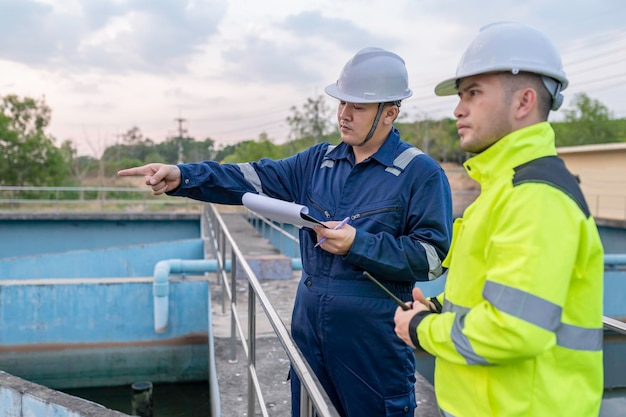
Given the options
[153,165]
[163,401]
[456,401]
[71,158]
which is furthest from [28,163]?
[456,401]

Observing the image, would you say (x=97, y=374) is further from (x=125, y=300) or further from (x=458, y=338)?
(x=458, y=338)

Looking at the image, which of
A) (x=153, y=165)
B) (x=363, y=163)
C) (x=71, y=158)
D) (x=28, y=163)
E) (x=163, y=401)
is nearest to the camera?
(x=363, y=163)

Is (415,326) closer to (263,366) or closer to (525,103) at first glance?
(525,103)

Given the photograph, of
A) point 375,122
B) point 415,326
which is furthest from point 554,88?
point 375,122

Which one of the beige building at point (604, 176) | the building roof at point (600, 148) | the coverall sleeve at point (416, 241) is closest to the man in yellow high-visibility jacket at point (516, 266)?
the coverall sleeve at point (416, 241)

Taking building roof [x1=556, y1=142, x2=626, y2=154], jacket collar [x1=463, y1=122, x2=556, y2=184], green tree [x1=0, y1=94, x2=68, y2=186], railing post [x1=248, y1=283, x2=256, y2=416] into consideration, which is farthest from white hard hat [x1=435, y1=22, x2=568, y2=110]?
green tree [x1=0, y1=94, x2=68, y2=186]

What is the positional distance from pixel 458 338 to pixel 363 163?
859mm

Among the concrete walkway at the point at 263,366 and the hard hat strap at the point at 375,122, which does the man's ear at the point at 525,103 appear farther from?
the concrete walkway at the point at 263,366

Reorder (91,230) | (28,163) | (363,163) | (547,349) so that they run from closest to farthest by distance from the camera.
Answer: (547,349)
(363,163)
(91,230)
(28,163)

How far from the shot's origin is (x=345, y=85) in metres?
1.76

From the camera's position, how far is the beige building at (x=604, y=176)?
1662cm

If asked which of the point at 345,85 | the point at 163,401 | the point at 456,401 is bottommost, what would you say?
the point at 163,401

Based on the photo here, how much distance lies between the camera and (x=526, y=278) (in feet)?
2.98

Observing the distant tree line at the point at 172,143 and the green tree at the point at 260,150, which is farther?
the green tree at the point at 260,150
